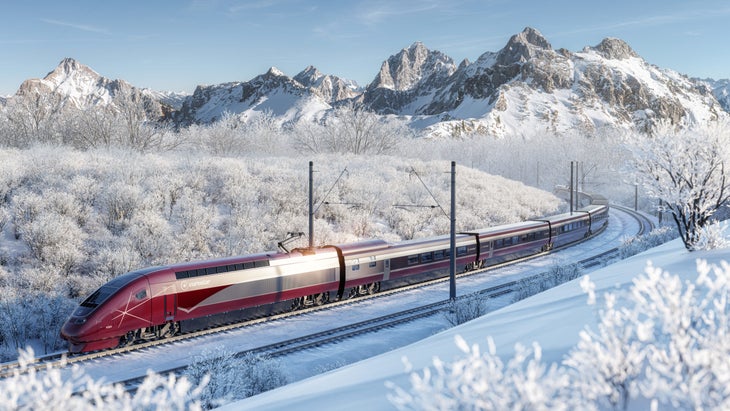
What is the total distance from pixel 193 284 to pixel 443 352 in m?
10.0

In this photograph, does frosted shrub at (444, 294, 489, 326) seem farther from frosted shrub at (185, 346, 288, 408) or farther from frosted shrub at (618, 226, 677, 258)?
frosted shrub at (618, 226, 677, 258)

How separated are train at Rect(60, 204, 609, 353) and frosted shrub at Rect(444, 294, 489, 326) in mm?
4611

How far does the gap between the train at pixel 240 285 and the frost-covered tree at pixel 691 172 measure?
9814 mm

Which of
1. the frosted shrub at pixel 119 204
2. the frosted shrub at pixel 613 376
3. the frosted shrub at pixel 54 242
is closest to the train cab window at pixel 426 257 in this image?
the frosted shrub at pixel 119 204

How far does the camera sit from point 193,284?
16.9 m

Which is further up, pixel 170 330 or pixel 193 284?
pixel 193 284

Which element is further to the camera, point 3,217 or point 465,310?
point 3,217

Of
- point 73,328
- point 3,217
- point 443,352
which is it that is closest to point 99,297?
point 73,328

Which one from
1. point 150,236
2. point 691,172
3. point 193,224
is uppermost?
point 691,172

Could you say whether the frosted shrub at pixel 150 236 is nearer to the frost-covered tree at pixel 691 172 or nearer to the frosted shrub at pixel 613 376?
the frosted shrub at pixel 613 376

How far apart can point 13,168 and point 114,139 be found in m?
27.8

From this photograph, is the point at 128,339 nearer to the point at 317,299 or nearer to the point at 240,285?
the point at 240,285

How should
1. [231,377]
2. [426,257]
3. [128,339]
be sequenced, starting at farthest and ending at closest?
[426,257]
[128,339]
[231,377]

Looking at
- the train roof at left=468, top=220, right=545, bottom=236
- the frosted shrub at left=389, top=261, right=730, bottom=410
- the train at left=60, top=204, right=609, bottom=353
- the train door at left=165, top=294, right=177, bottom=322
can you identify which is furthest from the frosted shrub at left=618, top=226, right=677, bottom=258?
the frosted shrub at left=389, top=261, right=730, bottom=410
